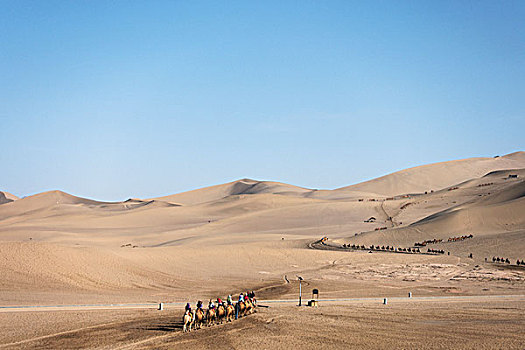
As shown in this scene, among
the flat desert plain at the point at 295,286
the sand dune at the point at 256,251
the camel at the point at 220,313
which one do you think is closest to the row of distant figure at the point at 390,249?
the flat desert plain at the point at 295,286

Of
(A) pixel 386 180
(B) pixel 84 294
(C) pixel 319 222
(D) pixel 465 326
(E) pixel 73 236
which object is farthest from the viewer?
(A) pixel 386 180

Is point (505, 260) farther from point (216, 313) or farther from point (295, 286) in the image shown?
point (216, 313)

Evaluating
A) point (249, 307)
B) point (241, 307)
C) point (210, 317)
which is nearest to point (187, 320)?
point (210, 317)

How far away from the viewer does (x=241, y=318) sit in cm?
2488

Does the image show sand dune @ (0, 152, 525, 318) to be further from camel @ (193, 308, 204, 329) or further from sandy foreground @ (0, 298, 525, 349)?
camel @ (193, 308, 204, 329)

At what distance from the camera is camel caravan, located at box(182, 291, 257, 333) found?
73.2 feet

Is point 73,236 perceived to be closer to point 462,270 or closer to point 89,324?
point 462,270

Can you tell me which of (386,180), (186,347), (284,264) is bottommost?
(186,347)

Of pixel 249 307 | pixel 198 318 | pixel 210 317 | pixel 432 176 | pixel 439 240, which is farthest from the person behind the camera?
pixel 432 176

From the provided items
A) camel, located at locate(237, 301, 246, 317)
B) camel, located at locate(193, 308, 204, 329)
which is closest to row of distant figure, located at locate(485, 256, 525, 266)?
camel, located at locate(237, 301, 246, 317)

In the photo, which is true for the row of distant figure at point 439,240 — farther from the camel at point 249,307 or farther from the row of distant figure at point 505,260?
the camel at point 249,307

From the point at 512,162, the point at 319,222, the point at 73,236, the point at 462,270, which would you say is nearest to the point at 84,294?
the point at 462,270

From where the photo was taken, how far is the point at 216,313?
933 inches

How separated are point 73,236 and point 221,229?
21.0 m
